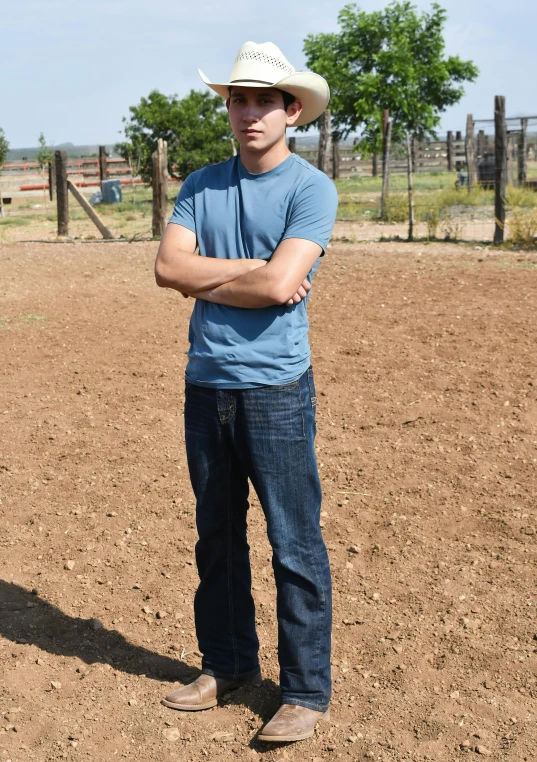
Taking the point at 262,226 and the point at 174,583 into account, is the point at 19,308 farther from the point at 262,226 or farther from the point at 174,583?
the point at 262,226

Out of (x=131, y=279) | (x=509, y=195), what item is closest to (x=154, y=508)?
(x=131, y=279)

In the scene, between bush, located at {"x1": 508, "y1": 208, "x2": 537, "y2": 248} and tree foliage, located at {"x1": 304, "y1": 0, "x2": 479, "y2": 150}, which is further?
tree foliage, located at {"x1": 304, "y1": 0, "x2": 479, "y2": 150}

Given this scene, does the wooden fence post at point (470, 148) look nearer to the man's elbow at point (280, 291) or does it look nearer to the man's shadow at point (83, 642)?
the man's shadow at point (83, 642)

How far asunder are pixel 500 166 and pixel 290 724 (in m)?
11.2

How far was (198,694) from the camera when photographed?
3.07 meters

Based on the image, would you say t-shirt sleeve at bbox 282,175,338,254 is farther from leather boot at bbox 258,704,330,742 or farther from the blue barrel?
the blue barrel

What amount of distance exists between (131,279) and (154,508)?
551 cm

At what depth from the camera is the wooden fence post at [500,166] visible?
1263 centimetres

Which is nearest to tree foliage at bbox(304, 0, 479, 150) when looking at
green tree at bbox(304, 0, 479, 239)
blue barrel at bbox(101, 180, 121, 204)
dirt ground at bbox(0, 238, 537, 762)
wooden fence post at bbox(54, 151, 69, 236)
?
green tree at bbox(304, 0, 479, 239)

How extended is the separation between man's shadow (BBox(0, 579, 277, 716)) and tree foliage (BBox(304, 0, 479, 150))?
2832 cm

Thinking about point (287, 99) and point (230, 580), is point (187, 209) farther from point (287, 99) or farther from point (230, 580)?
point (230, 580)

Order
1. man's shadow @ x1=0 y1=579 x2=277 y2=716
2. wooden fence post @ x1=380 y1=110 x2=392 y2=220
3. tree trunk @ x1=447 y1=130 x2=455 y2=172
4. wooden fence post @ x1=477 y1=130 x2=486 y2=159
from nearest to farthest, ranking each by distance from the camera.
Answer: man's shadow @ x1=0 y1=579 x2=277 y2=716 < wooden fence post @ x1=380 y1=110 x2=392 y2=220 < wooden fence post @ x1=477 y1=130 x2=486 y2=159 < tree trunk @ x1=447 y1=130 x2=455 y2=172

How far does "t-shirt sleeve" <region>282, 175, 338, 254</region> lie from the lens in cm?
265

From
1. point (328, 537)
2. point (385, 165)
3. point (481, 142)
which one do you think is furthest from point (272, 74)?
point (481, 142)
